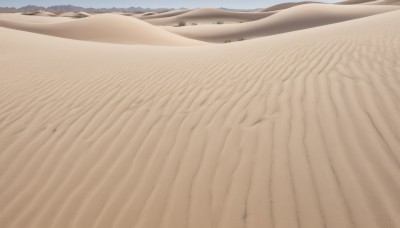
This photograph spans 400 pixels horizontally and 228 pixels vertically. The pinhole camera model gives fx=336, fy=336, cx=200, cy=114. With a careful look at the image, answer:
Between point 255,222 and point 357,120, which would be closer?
point 255,222

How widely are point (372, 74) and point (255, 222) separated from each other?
3.29 m

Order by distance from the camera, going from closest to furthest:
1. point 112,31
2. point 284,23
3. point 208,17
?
1. point 112,31
2. point 284,23
3. point 208,17

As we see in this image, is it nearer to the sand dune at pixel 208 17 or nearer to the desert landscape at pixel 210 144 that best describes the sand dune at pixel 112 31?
the desert landscape at pixel 210 144

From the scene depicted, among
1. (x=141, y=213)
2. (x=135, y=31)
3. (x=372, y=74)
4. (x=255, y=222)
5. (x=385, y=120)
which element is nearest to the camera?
(x=255, y=222)

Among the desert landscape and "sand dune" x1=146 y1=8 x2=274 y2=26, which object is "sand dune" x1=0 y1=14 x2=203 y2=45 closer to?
the desert landscape

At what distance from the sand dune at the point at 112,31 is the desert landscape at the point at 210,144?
1174cm

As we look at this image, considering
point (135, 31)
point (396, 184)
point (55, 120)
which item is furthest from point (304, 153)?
point (135, 31)

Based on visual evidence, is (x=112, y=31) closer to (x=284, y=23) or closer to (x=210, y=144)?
(x=284, y=23)

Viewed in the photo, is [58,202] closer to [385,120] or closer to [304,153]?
[304,153]

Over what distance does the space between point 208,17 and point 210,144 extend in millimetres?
46230

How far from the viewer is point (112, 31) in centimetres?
1828

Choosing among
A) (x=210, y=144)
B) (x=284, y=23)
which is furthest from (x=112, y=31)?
(x=210, y=144)

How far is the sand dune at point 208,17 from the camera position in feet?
140

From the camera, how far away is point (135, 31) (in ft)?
60.5
